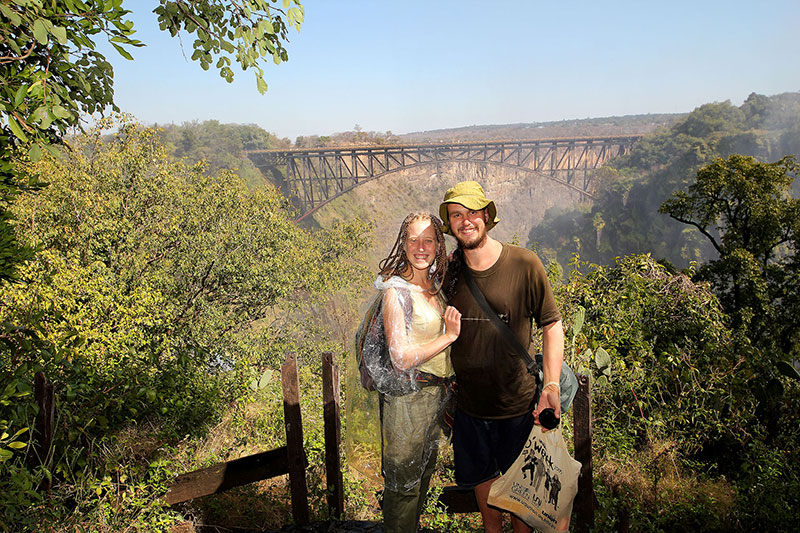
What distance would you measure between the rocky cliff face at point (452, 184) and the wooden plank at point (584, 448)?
56.6m

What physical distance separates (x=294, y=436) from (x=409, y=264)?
130 centimetres

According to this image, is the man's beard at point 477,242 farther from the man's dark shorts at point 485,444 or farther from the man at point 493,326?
the man's dark shorts at point 485,444

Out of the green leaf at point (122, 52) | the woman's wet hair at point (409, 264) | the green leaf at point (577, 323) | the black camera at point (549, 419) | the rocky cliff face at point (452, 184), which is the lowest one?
the rocky cliff face at point (452, 184)

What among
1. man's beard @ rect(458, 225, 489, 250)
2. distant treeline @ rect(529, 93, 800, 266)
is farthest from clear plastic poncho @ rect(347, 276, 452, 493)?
distant treeline @ rect(529, 93, 800, 266)

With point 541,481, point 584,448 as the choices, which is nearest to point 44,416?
point 541,481

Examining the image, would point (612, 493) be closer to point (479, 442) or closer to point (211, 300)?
point (479, 442)

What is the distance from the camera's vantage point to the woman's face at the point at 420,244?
2.01 m

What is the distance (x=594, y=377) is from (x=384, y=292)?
3.50 meters

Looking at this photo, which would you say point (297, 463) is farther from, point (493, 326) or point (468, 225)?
point (468, 225)

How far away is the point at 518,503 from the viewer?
2.11 metres

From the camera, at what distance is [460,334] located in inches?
82.3

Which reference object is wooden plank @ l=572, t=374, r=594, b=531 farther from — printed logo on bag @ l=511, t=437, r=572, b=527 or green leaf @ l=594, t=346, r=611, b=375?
green leaf @ l=594, t=346, r=611, b=375

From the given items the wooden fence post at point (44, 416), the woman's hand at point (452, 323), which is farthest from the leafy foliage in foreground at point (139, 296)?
the woman's hand at point (452, 323)

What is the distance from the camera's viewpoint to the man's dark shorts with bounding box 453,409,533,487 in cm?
215
